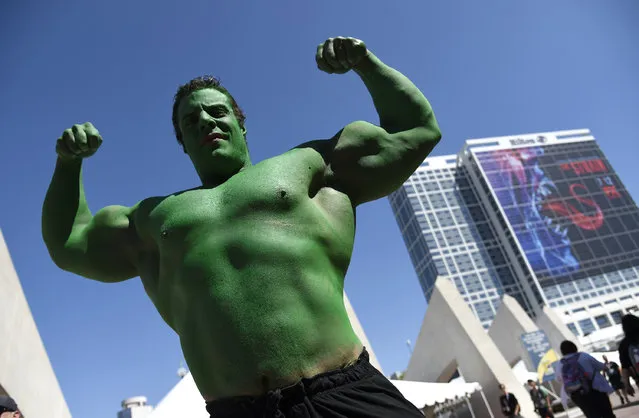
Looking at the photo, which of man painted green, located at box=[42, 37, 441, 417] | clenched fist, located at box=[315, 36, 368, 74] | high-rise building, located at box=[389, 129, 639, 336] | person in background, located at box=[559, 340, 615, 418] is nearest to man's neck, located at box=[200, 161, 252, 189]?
man painted green, located at box=[42, 37, 441, 417]

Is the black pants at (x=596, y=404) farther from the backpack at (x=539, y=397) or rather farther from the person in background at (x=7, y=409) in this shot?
the backpack at (x=539, y=397)

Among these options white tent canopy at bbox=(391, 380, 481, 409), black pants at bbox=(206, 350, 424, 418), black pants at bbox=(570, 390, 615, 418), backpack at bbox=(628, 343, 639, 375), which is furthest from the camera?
white tent canopy at bbox=(391, 380, 481, 409)

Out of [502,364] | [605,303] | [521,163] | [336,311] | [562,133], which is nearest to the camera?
[336,311]

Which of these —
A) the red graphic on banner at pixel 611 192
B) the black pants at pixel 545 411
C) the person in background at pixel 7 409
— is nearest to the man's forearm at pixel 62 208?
the person in background at pixel 7 409

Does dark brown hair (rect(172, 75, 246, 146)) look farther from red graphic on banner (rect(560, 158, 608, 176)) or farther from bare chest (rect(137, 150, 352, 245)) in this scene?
red graphic on banner (rect(560, 158, 608, 176))

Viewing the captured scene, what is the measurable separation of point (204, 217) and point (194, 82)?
0.74 meters

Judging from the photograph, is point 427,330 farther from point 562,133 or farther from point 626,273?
point 562,133

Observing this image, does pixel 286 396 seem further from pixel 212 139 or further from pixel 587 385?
pixel 587 385

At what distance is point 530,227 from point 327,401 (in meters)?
80.8

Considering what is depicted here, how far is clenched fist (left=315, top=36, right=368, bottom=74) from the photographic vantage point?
1.92 metres

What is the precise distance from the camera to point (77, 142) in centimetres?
175

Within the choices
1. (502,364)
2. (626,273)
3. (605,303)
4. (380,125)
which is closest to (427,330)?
(502,364)

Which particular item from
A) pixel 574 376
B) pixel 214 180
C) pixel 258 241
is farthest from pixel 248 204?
pixel 574 376

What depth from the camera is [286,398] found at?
1.22 m
